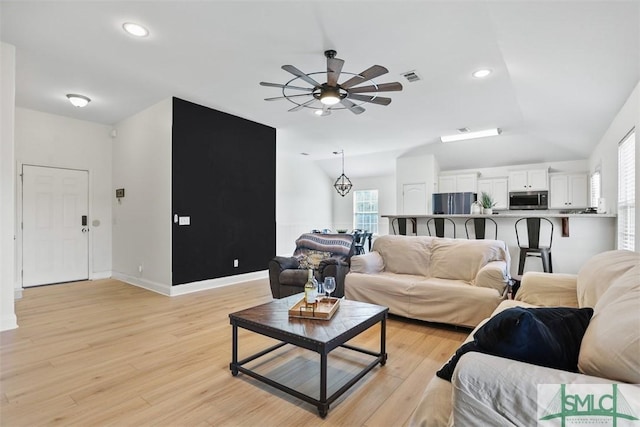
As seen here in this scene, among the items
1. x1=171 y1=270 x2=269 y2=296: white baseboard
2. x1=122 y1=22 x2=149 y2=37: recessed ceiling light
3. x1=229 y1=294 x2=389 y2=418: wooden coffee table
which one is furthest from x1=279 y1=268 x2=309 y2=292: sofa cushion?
x1=122 y1=22 x2=149 y2=37: recessed ceiling light

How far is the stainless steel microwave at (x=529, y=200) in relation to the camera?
22.9 feet

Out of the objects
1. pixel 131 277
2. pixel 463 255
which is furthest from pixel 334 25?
pixel 131 277

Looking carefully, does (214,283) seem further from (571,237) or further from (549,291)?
(571,237)

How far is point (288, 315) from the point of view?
91.6 inches

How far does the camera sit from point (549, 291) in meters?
2.54

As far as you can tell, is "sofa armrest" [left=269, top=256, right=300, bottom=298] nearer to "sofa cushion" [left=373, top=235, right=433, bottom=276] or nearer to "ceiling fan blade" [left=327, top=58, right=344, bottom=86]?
"sofa cushion" [left=373, top=235, right=433, bottom=276]

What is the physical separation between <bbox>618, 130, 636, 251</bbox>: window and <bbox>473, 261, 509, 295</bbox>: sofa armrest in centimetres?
127

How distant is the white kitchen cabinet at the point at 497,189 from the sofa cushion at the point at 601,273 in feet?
18.6

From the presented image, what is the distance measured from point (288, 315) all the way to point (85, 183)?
537 centimetres

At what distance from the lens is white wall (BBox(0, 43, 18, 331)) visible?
10.5ft

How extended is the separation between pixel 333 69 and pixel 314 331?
2174 mm

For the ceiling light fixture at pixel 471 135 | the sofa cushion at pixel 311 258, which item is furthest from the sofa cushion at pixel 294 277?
the ceiling light fixture at pixel 471 135

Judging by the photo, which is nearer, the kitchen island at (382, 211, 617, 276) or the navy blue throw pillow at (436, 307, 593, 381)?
the navy blue throw pillow at (436, 307, 593, 381)

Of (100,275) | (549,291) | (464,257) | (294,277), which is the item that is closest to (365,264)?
(294,277)
